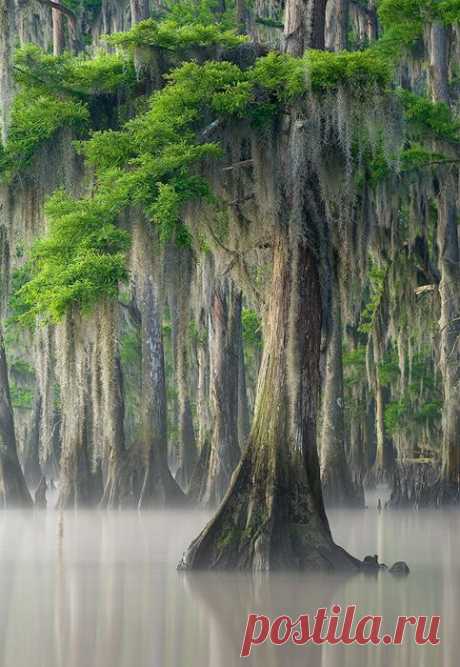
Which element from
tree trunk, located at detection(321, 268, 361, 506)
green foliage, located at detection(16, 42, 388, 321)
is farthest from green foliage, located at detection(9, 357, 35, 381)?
green foliage, located at detection(16, 42, 388, 321)

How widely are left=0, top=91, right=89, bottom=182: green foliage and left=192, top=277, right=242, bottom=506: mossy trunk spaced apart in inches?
342

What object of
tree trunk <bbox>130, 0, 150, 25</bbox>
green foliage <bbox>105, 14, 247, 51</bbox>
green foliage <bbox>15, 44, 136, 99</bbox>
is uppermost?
tree trunk <bbox>130, 0, 150, 25</bbox>

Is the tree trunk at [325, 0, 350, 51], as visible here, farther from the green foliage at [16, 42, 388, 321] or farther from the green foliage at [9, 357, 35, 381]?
the green foliage at [9, 357, 35, 381]

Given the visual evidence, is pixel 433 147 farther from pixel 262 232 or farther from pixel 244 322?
pixel 244 322

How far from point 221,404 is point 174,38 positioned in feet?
34.9

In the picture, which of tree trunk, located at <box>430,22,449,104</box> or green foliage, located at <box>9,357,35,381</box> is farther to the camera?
green foliage, located at <box>9,357,35,381</box>

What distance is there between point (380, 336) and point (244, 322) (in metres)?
8.47

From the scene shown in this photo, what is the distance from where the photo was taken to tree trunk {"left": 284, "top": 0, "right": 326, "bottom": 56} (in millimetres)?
14664

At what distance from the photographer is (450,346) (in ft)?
71.2

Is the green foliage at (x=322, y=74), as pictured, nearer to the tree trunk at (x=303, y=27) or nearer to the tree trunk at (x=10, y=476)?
the tree trunk at (x=303, y=27)

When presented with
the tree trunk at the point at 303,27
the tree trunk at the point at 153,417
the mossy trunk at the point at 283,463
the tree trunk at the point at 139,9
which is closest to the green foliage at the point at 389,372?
the tree trunk at the point at 153,417

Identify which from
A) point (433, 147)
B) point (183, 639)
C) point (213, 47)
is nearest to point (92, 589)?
point (183, 639)

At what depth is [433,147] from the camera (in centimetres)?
1802

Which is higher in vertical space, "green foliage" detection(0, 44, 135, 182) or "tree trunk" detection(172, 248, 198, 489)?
"green foliage" detection(0, 44, 135, 182)
